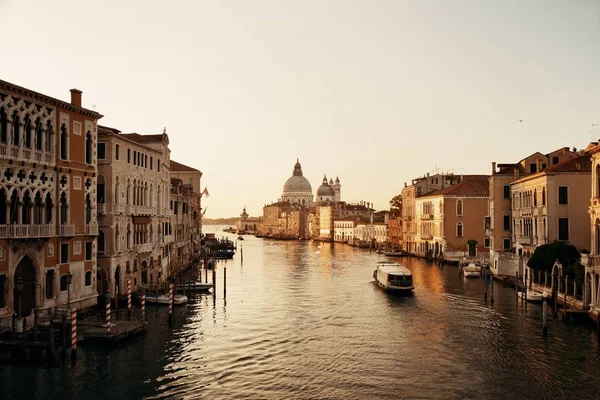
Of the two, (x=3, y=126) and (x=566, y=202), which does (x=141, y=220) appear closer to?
(x=3, y=126)

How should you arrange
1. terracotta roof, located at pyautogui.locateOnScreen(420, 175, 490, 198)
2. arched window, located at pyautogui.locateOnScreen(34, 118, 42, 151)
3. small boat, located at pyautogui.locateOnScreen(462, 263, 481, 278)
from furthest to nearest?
terracotta roof, located at pyautogui.locateOnScreen(420, 175, 490, 198) → small boat, located at pyautogui.locateOnScreen(462, 263, 481, 278) → arched window, located at pyautogui.locateOnScreen(34, 118, 42, 151)

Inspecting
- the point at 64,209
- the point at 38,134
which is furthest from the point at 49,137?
the point at 64,209

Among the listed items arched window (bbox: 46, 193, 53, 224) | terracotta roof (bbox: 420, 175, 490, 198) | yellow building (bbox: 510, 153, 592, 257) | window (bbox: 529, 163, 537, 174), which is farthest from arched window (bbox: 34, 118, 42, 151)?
terracotta roof (bbox: 420, 175, 490, 198)

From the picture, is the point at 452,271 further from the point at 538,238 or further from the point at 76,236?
the point at 76,236

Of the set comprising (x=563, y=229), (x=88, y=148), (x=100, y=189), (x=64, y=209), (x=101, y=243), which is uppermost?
(x=88, y=148)

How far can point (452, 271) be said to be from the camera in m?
53.1

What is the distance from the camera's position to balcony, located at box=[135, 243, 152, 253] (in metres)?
33.9

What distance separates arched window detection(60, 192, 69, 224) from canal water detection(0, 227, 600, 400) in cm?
591

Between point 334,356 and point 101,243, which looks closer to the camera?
point 334,356

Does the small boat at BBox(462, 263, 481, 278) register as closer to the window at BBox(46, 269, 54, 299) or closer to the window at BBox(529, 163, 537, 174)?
the window at BBox(529, 163, 537, 174)

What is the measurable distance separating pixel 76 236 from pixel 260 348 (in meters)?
9.57

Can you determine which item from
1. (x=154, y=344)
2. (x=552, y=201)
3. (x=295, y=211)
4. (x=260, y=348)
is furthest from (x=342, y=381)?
(x=295, y=211)

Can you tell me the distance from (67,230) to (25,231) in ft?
8.48

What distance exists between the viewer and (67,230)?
24.8 meters
